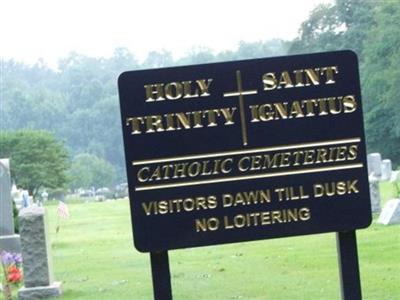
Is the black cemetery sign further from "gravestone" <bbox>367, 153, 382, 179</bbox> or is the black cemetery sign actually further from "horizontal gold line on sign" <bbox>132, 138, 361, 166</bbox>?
"gravestone" <bbox>367, 153, 382, 179</bbox>

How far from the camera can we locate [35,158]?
60.7 meters

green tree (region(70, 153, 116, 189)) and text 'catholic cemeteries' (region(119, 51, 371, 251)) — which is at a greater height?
text 'catholic cemeteries' (region(119, 51, 371, 251))

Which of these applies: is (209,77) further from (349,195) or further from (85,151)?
(85,151)

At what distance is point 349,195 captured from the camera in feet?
21.9

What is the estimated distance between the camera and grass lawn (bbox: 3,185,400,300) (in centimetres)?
1197

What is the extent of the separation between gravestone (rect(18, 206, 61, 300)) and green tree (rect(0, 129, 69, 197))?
47081 mm

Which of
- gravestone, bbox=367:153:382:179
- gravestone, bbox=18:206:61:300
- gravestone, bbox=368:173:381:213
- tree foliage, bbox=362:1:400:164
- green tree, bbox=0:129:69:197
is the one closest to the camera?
gravestone, bbox=18:206:61:300

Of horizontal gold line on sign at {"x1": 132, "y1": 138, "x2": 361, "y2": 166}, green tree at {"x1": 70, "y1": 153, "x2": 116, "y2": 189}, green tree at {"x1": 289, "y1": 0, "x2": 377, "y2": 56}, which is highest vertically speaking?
green tree at {"x1": 289, "y1": 0, "x2": 377, "y2": 56}

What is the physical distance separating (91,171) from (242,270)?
231 ft

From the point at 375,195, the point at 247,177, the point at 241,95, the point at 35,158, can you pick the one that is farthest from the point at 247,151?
the point at 35,158

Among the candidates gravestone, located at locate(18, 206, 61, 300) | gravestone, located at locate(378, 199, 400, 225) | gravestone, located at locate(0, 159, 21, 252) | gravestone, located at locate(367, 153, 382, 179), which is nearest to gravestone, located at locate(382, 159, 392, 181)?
gravestone, located at locate(367, 153, 382, 179)

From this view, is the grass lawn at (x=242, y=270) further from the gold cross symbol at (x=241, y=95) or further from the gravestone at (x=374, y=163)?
the gravestone at (x=374, y=163)

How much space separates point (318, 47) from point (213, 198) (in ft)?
203

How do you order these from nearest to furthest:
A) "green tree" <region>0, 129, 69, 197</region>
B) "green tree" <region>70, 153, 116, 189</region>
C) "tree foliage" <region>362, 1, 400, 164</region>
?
"tree foliage" <region>362, 1, 400, 164</region>, "green tree" <region>0, 129, 69, 197</region>, "green tree" <region>70, 153, 116, 189</region>
